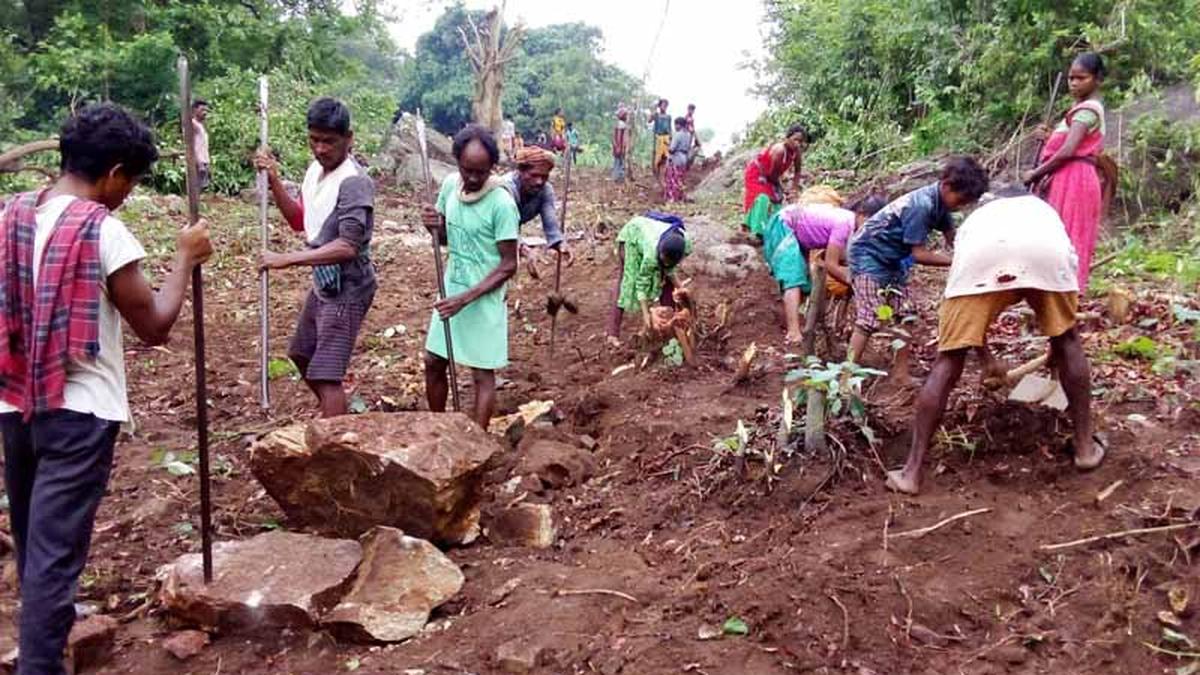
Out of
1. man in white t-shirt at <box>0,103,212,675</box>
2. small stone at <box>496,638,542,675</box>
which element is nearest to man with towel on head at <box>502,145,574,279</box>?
man in white t-shirt at <box>0,103,212,675</box>

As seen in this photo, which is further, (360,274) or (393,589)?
(360,274)

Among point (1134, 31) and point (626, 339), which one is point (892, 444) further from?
point (1134, 31)

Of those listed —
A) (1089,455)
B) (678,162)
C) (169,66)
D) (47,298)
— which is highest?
(169,66)

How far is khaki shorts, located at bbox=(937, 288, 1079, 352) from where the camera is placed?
139 inches

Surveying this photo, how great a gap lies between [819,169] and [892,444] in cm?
874

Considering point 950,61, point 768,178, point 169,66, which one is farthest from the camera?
point 169,66

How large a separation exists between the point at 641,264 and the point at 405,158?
13.0 meters

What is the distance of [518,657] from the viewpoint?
9.45 feet

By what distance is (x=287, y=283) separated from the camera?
9391 mm

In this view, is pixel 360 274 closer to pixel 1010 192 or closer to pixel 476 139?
pixel 476 139

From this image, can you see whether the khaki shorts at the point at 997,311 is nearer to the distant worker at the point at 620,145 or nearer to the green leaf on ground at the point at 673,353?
the green leaf on ground at the point at 673,353

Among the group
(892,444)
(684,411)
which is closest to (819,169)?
(684,411)

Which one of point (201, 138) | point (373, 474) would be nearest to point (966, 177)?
point (373, 474)

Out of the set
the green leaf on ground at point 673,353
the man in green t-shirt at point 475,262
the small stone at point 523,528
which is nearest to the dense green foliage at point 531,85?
the green leaf on ground at point 673,353
